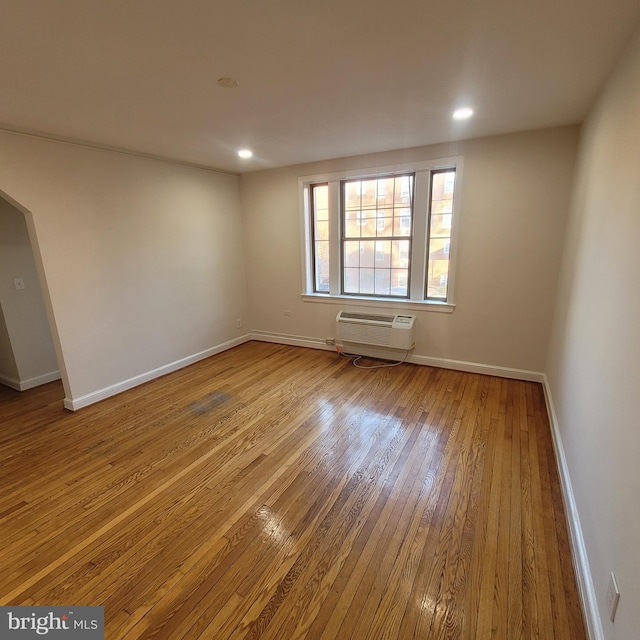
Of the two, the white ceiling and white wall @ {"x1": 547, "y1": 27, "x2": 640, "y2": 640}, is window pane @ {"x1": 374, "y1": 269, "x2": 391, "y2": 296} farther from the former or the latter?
white wall @ {"x1": 547, "y1": 27, "x2": 640, "y2": 640}

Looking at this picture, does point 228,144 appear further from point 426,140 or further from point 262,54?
point 426,140

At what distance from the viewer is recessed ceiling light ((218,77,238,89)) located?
1947mm

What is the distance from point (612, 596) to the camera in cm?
115

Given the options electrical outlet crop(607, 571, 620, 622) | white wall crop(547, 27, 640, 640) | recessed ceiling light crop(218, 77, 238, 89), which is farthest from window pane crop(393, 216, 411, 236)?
electrical outlet crop(607, 571, 620, 622)

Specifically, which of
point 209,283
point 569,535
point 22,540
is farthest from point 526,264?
point 22,540

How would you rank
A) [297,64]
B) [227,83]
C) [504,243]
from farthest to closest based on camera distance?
1. [504,243]
2. [227,83]
3. [297,64]

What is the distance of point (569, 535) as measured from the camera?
171 cm

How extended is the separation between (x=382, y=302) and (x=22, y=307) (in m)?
4.08

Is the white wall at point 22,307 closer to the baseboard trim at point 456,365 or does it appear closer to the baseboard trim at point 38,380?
the baseboard trim at point 38,380

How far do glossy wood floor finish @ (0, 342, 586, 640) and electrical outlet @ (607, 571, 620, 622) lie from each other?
272 millimetres

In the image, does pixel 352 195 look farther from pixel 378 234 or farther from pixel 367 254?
pixel 367 254

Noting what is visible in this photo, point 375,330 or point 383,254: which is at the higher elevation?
point 383,254

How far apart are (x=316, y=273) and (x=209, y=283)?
58.7 inches

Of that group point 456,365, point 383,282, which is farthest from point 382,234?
point 456,365
